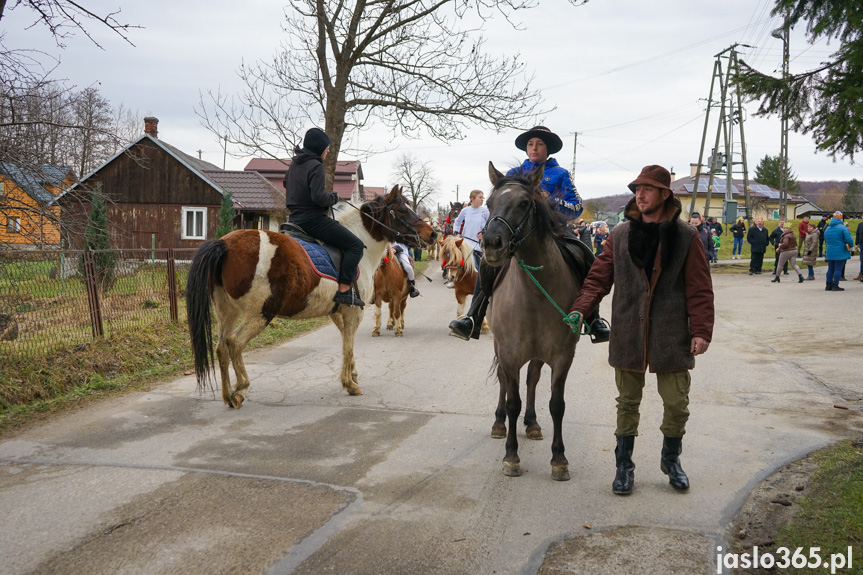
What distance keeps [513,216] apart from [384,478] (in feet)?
7.16

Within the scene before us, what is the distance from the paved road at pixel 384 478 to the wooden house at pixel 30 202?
1979 millimetres

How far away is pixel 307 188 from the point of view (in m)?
6.89

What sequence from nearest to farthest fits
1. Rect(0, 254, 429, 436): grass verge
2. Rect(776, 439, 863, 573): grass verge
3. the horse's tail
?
Rect(776, 439, 863, 573): grass verge < the horse's tail < Rect(0, 254, 429, 436): grass verge

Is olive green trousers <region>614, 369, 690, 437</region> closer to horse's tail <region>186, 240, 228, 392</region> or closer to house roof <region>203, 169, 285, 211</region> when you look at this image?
horse's tail <region>186, 240, 228, 392</region>

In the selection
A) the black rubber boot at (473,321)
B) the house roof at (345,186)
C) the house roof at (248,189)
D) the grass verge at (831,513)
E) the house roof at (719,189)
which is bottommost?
the grass verge at (831,513)

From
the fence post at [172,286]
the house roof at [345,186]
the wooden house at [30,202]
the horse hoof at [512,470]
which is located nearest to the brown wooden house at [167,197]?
the fence post at [172,286]

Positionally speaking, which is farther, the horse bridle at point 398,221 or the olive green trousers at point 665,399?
the horse bridle at point 398,221

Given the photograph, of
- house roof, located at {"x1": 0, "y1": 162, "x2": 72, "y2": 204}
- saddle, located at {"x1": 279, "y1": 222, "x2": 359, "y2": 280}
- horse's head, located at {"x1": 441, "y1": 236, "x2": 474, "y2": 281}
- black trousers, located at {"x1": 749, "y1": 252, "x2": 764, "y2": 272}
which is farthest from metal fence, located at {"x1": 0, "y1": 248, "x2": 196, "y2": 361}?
black trousers, located at {"x1": 749, "y1": 252, "x2": 764, "y2": 272}

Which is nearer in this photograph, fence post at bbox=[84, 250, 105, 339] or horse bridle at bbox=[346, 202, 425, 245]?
horse bridle at bbox=[346, 202, 425, 245]

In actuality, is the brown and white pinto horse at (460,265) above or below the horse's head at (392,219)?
below

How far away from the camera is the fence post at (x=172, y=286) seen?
10.6m

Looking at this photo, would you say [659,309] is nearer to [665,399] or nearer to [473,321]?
[665,399]

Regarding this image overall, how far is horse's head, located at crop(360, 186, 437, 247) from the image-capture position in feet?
26.6

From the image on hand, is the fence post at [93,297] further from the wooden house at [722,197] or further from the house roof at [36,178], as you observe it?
the wooden house at [722,197]
